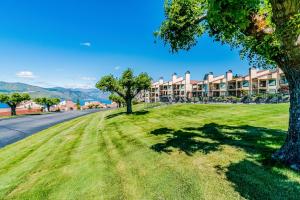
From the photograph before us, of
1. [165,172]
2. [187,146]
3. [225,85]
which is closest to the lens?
[165,172]

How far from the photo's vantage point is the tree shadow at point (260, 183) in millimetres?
5527

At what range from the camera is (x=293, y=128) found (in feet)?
24.5

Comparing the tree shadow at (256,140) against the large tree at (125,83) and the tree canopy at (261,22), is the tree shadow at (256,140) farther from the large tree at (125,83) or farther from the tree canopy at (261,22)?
the large tree at (125,83)

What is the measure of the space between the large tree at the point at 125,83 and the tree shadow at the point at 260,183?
25.5 metres

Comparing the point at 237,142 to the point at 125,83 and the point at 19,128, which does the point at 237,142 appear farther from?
the point at 19,128

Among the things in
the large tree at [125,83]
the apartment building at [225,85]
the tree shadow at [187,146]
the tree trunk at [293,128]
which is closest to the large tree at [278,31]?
the tree trunk at [293,128]

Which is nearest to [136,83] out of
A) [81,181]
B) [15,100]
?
[81,181]

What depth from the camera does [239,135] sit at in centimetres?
1192

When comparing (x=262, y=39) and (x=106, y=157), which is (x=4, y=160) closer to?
(x=106, y=157)

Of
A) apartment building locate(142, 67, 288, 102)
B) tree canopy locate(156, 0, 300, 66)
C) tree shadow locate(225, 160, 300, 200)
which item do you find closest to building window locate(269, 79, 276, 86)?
apartment building locate(142, 67, 288, 102)

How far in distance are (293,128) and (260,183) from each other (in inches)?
105

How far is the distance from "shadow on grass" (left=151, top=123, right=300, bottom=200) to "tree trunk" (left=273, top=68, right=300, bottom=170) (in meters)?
0.44

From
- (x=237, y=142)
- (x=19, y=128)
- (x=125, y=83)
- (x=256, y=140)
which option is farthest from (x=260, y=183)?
(x=19, y=128)

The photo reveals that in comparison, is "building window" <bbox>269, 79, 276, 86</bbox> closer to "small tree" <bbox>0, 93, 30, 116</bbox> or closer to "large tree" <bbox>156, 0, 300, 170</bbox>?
"large tree" <bbox>156, 0, 300, 170</bbox>
